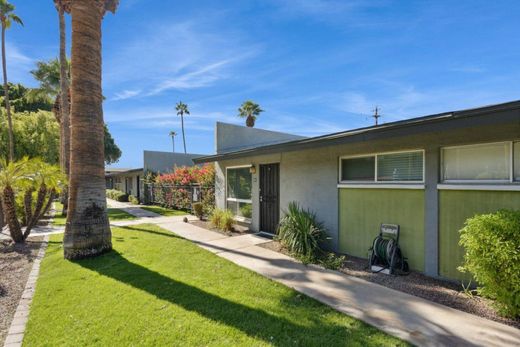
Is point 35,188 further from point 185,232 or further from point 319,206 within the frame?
point 319,206

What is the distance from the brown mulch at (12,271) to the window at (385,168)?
671 centimetres

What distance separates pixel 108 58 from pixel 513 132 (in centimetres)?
943

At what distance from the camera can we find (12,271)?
6.12 meters

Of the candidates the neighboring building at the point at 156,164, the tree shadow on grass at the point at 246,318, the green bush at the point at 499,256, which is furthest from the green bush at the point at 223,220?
the neighboring building at the point at 156,164

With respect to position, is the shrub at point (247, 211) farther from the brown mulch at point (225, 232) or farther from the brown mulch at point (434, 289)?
the brown mulch at point (434, 289)

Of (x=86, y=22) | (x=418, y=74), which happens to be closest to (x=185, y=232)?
(x=86, y=22)

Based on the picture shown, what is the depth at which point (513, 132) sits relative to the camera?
4328 mm

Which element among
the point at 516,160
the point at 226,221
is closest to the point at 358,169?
the point at 516,160

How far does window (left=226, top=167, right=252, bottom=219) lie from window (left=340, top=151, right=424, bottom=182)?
4291mm

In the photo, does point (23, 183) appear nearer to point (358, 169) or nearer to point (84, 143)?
point (84, 143)

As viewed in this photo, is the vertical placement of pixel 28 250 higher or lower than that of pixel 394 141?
lower

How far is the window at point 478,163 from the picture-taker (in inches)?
177

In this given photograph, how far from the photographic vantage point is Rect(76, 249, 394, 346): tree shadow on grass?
315 centimetres

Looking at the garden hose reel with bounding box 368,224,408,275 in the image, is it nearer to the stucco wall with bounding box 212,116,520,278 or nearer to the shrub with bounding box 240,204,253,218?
the stucco wall with bounding box 212,116,520,278
